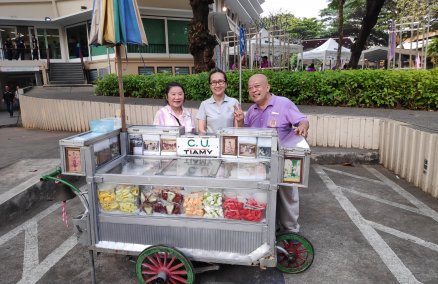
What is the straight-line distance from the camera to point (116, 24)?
3.56 meters

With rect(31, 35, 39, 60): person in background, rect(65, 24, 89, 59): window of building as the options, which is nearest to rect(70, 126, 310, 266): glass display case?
rect(65, 24, 89, 59): window of building

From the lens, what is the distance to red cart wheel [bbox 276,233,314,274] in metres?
3.18

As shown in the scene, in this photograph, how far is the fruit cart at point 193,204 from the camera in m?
2.75

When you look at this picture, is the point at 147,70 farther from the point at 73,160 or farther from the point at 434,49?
the point at 73,160

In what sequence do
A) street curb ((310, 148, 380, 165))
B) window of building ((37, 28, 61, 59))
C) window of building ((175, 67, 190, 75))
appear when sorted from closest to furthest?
street curb ((310, 148, 380, 165)) → window of building ((175, 67, 190, 75)) → window of building ((37, 28, 61, 59))

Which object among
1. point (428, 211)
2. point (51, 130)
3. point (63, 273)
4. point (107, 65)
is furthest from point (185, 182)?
point (107, 65)

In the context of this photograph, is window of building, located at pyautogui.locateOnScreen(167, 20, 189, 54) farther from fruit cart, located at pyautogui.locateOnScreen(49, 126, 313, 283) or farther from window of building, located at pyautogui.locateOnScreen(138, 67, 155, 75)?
fruit cart, located at pyautogui.locateOnScreen(49, 126, 313, 283)

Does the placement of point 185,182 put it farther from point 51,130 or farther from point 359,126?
point 51,130

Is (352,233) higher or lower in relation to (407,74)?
lower

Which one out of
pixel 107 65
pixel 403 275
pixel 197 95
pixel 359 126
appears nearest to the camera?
pixel 403 275

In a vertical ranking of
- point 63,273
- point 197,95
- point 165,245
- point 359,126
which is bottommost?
point 63,273

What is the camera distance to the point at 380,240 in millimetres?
3854

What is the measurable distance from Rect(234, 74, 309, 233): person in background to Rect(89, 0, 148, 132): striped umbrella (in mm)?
1456

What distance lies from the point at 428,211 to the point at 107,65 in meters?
18.9
